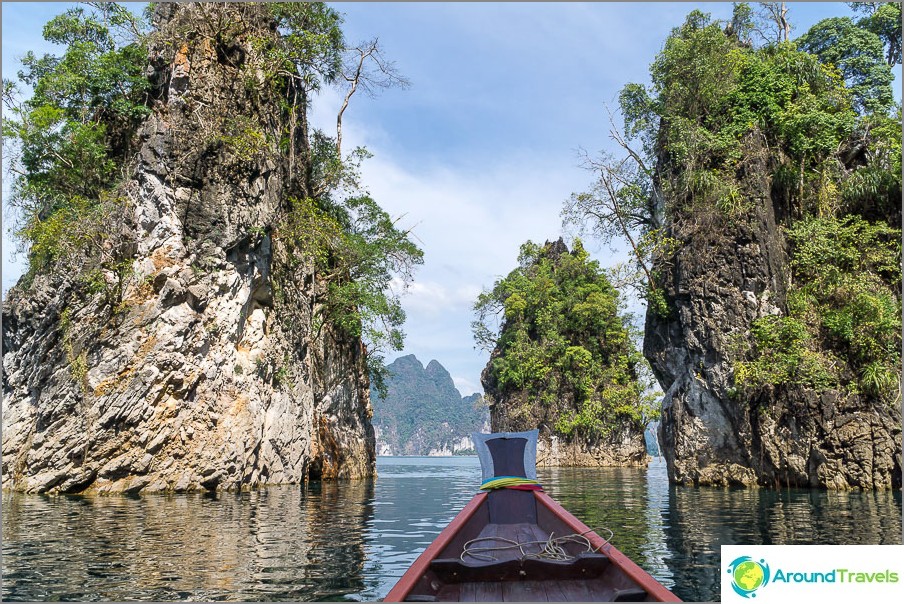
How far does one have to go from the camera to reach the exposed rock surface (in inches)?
604

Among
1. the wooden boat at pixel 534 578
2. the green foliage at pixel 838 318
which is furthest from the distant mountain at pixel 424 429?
the wooden boat at pixel 534 578

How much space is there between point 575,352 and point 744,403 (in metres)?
23.5

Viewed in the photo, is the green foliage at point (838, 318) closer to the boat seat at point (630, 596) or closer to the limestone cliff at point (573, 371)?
the boat seat at point (630, 596)

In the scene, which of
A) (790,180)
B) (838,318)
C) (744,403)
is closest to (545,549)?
(744,403)

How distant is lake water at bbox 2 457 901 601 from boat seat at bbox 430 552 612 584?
1.04 meters

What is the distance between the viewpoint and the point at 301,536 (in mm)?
8656

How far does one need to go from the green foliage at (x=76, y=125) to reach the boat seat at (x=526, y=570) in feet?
53.6

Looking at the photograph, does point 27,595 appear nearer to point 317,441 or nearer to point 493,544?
point 493,544

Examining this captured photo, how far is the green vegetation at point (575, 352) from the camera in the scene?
41.2 m

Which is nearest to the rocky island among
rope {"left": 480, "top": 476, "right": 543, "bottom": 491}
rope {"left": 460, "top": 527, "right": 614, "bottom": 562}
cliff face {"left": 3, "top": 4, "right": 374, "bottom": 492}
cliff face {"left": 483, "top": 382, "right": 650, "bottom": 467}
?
cliff face {"left": 3, "top": 4, "right": 374, "bottom": 492}

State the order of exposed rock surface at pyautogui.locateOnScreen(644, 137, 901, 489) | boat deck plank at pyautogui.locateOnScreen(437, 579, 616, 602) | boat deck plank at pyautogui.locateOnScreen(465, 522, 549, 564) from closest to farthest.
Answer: boat deck plank at pyautogui.locateOnScreen(437, 579, 616, 602) → boat deck plank at pyautogui.locateOnScreen(465, 522, 549, 564) → exposed rock surface at pyautogui.locateOnScreen(644, 137, 901, 489)

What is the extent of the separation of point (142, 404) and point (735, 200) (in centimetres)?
1855

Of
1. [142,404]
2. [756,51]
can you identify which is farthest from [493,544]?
[756,51]

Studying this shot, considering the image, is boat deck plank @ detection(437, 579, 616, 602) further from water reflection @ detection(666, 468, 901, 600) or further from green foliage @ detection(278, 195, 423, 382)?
green foliage @ detection(278, 195, 423, 382)
